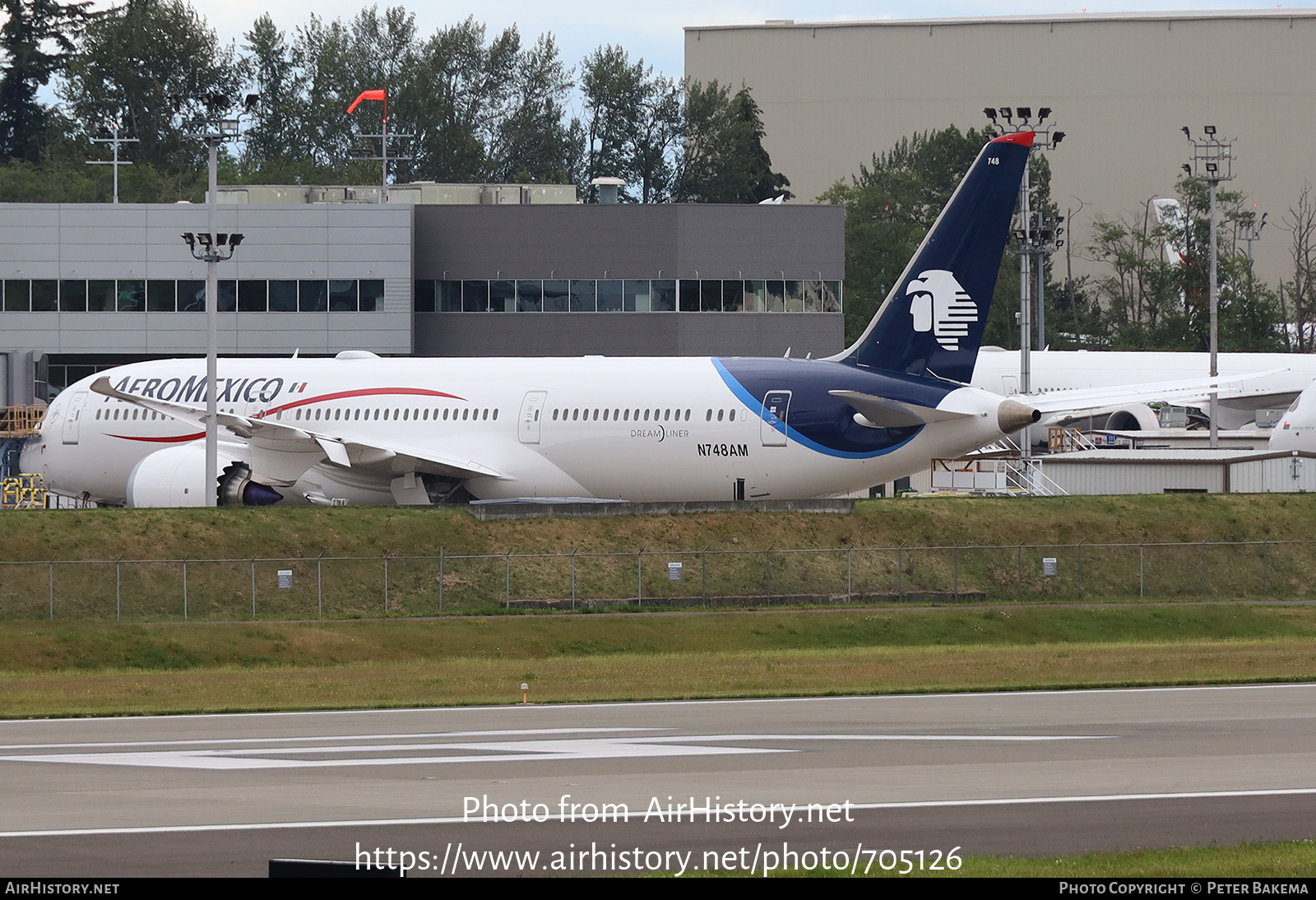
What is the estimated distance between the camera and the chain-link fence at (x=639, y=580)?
3459 centimetres

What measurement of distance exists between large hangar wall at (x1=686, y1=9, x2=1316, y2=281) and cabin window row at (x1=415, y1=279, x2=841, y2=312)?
6937cm

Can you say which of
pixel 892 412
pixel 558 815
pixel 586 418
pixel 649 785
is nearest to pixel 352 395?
pixel 586 418

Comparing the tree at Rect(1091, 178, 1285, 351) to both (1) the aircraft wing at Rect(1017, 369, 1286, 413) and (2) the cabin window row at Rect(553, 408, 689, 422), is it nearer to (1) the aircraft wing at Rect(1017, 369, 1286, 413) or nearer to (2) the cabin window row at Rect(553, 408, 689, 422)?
(1) the aircraft wing at Rect(1017, 369, 1286, 413)

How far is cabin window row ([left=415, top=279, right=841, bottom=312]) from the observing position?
71.1 meters

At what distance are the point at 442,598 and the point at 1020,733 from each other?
19.1 meters

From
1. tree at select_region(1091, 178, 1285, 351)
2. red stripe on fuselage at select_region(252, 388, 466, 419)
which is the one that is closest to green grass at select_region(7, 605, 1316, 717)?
red stripe on fuselage at select_region(252, 388, 466, 419)

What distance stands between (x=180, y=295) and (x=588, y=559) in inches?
1496

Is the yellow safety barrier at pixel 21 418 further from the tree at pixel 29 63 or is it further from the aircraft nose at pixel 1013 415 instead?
the tree at pixel 29 63

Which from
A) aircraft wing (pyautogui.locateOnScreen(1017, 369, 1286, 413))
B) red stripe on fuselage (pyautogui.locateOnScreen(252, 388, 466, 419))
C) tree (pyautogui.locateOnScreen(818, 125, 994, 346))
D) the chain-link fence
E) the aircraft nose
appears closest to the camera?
the chain-link fence

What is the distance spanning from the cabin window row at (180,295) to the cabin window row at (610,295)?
116 inches

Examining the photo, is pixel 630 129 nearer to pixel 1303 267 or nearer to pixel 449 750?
pixel 1303 267

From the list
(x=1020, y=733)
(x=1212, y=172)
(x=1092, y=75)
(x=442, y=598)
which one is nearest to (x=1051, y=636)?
(x=442, y=598)

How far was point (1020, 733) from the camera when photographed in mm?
18172

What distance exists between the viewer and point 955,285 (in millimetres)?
36562
